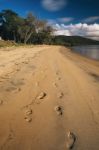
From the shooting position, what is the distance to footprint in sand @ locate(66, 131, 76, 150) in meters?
3.40

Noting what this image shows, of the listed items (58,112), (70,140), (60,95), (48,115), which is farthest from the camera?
(60,95)

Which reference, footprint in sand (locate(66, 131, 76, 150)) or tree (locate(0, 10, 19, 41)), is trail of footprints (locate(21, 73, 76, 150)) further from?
tree (locate(0, 10, 19, 41))

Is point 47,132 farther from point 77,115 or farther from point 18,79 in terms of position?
point 18,79

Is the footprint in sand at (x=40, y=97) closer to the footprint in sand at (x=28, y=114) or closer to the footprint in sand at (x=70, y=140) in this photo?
the footprint in sand at (x=28, y=114)

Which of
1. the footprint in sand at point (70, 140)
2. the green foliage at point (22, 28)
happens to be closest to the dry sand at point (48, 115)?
the footprint in sand at point (70, 140)

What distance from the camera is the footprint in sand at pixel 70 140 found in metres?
3.40

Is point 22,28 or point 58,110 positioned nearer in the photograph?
point 58,110

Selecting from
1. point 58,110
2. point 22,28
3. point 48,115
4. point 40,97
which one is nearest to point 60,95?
point 40,97

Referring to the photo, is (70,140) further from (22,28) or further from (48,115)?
(22,28)

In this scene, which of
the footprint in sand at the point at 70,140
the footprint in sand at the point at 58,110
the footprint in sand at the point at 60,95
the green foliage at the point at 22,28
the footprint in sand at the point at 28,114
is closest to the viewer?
the footprint in sand at the point at 70,140

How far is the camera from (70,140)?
357 centimetres

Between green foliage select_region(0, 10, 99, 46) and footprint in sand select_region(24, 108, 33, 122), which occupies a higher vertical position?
footprint in sand select_region(24, 108, 33, 122)

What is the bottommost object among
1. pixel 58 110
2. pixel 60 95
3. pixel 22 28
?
pixel 22 28

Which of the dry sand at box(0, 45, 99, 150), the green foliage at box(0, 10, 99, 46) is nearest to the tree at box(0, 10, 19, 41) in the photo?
the green foliage at box(0, 10, 99, 46)
